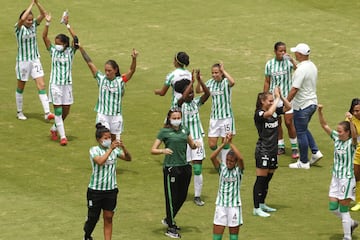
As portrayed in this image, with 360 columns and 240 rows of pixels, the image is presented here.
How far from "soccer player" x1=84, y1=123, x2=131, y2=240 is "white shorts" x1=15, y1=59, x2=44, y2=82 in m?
7.85

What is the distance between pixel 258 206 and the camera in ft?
68.4

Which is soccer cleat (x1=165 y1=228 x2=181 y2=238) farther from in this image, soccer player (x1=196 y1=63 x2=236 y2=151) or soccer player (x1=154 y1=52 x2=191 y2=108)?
soccer player (x1=196 y1=63 x2=236 y2=151)

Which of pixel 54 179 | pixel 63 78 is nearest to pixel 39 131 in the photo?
pixel 63 78

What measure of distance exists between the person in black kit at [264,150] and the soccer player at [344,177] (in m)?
1.54

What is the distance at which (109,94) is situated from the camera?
902 inches

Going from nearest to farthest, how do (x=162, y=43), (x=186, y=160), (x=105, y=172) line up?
(x=105, y=172)
(x=186, y=160)
(x=162, y=43)

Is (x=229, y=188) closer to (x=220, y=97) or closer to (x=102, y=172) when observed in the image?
(x=102, y=172)

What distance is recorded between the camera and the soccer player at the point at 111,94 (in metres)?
22.7

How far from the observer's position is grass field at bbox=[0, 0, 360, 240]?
20.5m

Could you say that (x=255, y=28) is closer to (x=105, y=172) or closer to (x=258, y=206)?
(x=258, y=206)

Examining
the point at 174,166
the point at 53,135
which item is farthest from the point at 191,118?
the point at 53,135

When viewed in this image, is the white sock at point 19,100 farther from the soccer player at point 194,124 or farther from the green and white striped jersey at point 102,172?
the green and white striped jersey at point 102,172

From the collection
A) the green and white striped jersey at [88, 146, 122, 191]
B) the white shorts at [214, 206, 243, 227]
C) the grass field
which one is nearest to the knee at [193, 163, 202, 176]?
the grass field

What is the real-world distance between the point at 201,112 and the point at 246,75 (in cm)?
346
